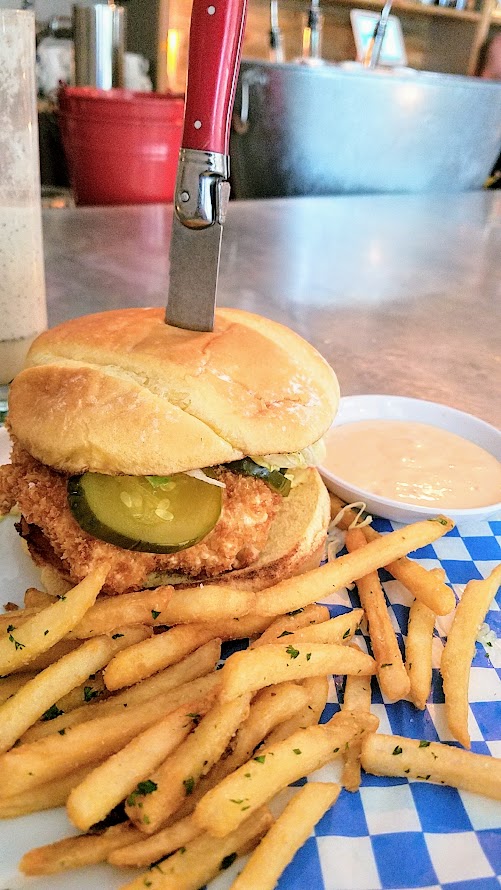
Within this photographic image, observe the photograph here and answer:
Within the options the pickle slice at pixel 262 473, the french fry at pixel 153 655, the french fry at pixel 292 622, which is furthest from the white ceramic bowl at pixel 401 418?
the french fry at pixel 153 655

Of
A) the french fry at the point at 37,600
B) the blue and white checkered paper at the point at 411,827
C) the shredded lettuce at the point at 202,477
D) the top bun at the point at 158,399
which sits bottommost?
the blue and white checkered paper at the point at 411,827

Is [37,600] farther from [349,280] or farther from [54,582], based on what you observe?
[349,280]

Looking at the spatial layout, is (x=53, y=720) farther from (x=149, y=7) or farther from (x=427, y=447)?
(x=149, y=7)

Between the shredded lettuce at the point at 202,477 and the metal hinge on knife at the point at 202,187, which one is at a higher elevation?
the metal hinge on knife at the point at 202,187

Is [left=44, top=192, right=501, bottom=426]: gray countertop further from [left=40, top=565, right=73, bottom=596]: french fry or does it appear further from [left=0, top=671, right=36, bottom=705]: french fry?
[left=0, top=671, right=36, bottom=705]: french fry

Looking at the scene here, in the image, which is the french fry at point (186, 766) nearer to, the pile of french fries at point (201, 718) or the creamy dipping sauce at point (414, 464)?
the pile of french fries at point (201, 718)

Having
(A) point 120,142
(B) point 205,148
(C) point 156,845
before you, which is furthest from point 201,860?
(A) point 120,142
